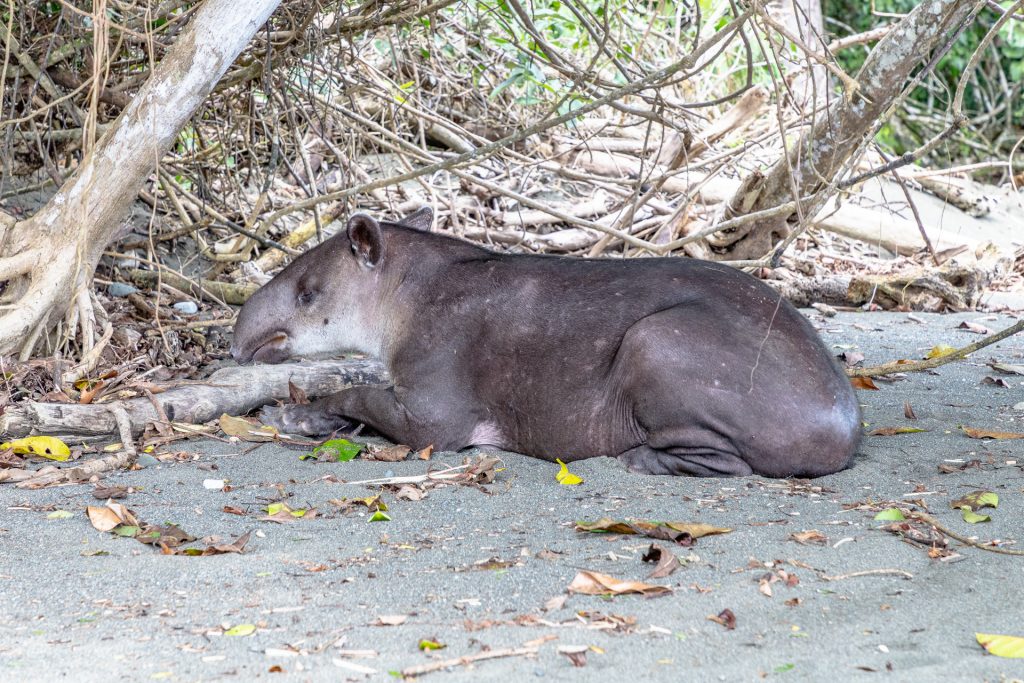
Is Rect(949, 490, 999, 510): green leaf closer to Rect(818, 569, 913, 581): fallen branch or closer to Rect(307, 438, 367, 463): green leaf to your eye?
Rect(818, 569, 913, 581): fallen branch

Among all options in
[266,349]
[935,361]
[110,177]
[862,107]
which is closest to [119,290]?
[266,349]

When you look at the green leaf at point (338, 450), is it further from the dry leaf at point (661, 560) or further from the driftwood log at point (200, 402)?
the dry leaf at point (661, 560)

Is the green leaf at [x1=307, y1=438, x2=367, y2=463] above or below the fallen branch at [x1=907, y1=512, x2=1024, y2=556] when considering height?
below

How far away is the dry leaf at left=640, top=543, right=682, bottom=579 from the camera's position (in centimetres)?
325

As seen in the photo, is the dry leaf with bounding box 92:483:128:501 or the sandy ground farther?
the dry leaf with bounding box 92:483:128:501

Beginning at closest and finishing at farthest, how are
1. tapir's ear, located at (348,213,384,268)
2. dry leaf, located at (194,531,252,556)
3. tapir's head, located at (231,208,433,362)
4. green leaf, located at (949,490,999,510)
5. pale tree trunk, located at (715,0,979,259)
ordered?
dry leaf, located at (194,531,252,556)
green leaf, located at (949,490,999,510)
tapir's ear, located at (348,213,384,268)
tapir's head, located at (231,208,433,362)
pale tree trunk, located at (715,0,979,259)

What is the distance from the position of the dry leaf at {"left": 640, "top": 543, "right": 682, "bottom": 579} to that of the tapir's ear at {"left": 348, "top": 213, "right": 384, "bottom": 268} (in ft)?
8.71

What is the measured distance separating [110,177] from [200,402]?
1120 mm

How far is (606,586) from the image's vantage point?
3.14m

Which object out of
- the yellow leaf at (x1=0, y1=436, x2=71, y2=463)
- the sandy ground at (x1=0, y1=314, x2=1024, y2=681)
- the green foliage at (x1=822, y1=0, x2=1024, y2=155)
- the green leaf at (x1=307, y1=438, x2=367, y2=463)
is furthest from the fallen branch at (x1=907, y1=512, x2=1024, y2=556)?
the green foliage at (x1=822, y1=0, x2=1024, y2=155)

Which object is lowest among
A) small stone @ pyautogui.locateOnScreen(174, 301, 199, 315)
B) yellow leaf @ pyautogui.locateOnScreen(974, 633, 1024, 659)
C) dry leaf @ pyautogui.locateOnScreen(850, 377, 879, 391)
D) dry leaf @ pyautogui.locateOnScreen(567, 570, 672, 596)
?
dry leaf @ pyautogui.locateOnScreen(850, 377, 879, 391)

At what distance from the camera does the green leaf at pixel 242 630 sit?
2863 mm

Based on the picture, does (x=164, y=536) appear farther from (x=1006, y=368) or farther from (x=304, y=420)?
(x=1006, y=368)

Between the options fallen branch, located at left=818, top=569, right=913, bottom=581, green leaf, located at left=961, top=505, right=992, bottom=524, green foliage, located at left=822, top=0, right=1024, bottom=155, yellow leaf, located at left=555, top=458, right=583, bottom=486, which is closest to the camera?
fallen branch, located at left=818, top=569, right=913, bottom=581
